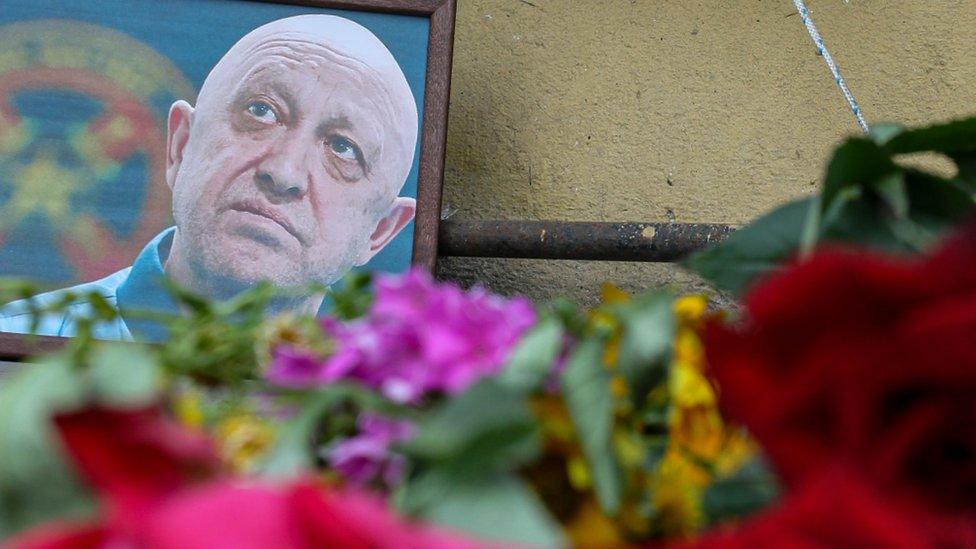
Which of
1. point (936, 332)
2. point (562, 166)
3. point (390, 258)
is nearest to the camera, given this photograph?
point (936, 332)

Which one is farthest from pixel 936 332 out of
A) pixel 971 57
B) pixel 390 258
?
pixel 971 57

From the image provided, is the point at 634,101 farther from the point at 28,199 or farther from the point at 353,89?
the point at 28,199

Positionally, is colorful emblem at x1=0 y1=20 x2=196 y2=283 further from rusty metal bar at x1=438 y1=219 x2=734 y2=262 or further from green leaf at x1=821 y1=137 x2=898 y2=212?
green leaf at x1=821 y1=137 x2=898 y2=212

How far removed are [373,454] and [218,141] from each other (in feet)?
2.92

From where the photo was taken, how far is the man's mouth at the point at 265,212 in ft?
3.27

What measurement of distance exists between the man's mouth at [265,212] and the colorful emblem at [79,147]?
0.07m

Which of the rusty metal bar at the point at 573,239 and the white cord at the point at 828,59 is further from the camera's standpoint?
the white cord at the point at 828,59

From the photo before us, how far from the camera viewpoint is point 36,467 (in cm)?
16

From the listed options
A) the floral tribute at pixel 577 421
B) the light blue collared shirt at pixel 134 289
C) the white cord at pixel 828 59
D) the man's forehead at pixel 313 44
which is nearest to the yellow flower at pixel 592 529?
the floral tribute at pixel 577 421

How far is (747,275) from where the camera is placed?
0.75ft

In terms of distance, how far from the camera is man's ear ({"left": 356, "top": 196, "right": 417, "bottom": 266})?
1.00 meters

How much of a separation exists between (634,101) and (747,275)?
931mm

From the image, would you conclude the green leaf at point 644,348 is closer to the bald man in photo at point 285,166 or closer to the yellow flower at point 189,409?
the yellow flower at point 189,409

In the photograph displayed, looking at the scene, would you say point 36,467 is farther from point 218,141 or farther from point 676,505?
point 218,141
